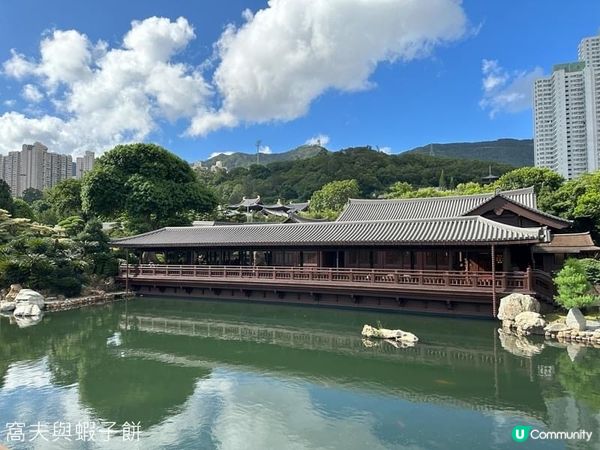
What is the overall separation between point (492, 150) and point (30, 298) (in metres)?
166

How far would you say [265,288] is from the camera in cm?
2005

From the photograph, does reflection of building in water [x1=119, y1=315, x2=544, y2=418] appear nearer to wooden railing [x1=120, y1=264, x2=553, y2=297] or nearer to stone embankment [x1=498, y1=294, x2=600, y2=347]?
stone embankment [x1=498, y1=294, x2=600, y2=347]

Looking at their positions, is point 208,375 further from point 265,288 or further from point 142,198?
point 142,198

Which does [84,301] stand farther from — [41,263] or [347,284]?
[347,284]

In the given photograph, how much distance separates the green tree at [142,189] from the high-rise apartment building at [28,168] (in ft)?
218

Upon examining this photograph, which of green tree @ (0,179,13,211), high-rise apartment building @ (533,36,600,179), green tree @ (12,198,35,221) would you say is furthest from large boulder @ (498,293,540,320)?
high-rise apartment building @ (533,36,600,179)

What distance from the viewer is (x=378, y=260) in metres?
19.3

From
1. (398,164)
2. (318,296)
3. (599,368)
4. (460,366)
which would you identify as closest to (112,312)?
(318,296)

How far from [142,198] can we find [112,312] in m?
13.6

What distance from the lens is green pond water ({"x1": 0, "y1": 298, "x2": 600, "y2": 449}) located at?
761 centimetres

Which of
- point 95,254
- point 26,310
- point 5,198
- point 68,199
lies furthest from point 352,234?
point 5,198

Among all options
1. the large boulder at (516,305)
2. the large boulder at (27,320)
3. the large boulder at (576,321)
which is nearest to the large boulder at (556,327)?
the large boulder at (576,321)

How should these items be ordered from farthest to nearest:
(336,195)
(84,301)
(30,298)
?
(336,195)
(84,301)
(30,298)

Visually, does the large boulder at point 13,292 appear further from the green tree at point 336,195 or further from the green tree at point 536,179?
the green tree at point 336,195
